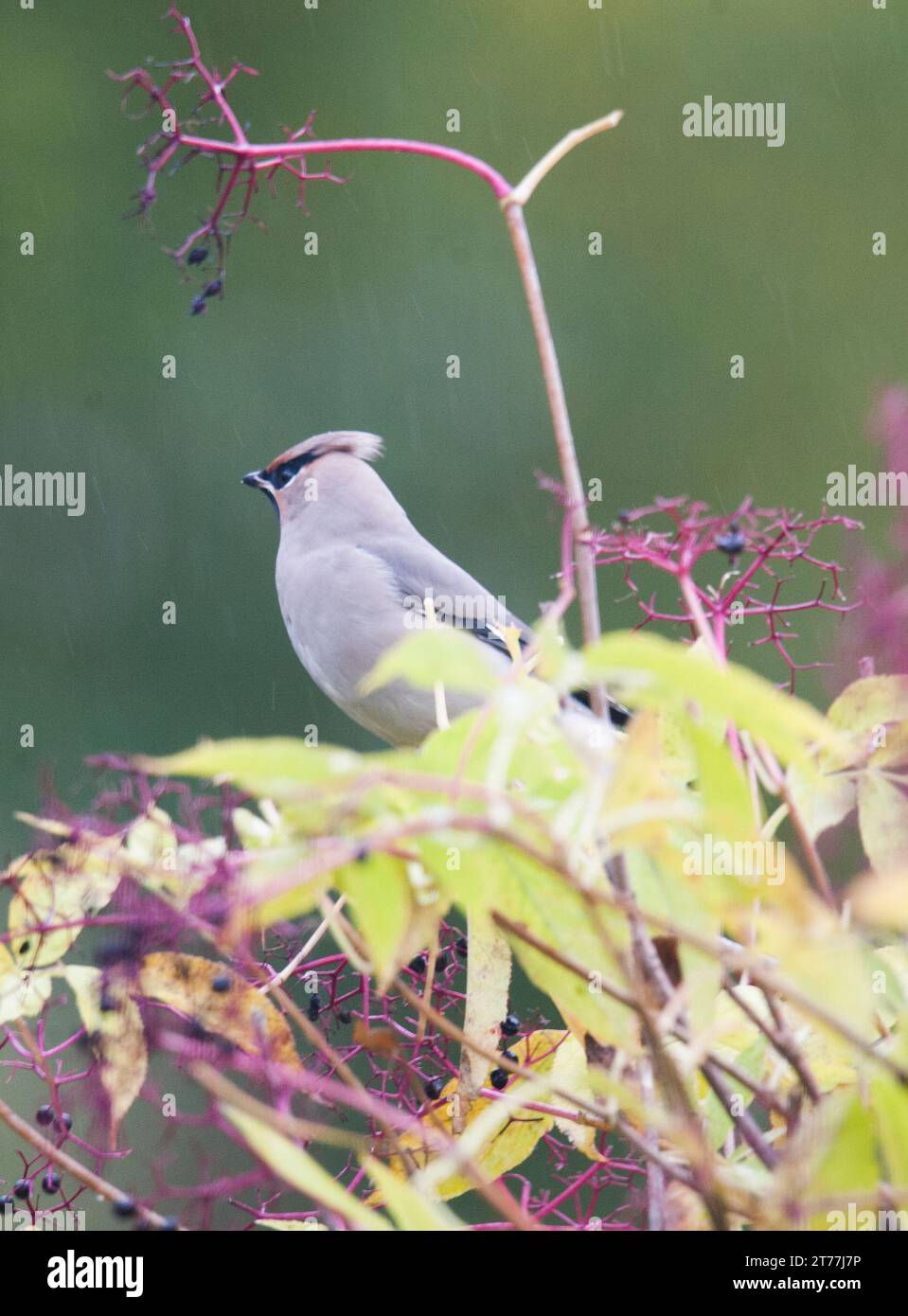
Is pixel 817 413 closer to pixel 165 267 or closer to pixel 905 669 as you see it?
pixel 165 267

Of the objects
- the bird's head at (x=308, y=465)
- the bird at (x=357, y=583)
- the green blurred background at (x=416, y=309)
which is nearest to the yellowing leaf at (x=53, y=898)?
the bird at (x=357, y=583)

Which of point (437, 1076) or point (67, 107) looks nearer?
point (437, 1076)

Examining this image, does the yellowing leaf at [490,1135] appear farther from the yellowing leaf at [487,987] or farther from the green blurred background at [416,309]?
the green blurred background at [416,309]

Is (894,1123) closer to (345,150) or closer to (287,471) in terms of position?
(345,150)

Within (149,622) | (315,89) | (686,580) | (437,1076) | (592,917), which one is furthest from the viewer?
(315,89)

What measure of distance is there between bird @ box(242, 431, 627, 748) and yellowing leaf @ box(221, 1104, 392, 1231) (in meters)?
1.86

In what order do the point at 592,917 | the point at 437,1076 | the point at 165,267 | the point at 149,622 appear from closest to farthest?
1. the point at 592,917
2. the point at 437,1076
3. the point at 149,622
4. the point at 165,267

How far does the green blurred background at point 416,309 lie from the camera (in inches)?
240

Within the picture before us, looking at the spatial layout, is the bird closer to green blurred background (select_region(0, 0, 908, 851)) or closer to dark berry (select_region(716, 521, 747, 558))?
dark berry (select_region(716, 521, 747, 558))

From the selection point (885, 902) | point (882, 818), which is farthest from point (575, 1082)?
point (885, 902)

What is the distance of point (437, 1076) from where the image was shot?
1.02m

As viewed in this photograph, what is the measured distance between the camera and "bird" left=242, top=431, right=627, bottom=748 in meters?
2.55

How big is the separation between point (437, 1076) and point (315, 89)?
6.63 metres
